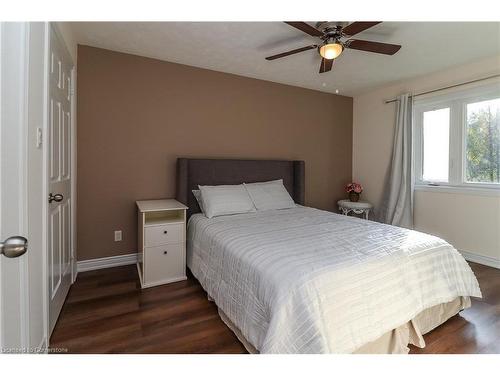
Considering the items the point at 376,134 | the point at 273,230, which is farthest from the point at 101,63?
the point at 376,134

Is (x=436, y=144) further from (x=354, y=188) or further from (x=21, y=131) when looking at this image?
(x=21, y=131)

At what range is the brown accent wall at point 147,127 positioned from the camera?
8.21 ft

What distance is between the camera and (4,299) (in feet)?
2.71

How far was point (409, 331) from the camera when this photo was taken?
1491 millimetres

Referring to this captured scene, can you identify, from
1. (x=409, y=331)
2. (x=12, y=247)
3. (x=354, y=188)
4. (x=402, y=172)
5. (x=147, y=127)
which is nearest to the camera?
(x=12, y=247)

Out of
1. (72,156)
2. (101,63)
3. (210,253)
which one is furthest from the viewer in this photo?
(101,63)

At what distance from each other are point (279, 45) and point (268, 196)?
1.58 m

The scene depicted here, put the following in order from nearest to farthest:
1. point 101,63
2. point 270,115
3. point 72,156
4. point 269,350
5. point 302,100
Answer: point 269,350
point 72,156
point 101,63
point 270,115
point 302,100

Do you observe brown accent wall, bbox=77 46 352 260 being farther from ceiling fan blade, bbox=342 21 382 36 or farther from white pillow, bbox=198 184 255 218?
ceiling fan blade, bbox=342 21 382 36

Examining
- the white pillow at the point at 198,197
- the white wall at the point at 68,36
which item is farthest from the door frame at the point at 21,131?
the white pillow at the point at 198,197

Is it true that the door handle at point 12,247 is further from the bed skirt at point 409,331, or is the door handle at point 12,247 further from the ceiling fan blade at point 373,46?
the ceiling fan blade at point 373,46

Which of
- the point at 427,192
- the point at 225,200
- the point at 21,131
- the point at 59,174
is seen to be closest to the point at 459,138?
the point at 427,192

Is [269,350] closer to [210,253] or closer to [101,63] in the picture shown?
[210,253]

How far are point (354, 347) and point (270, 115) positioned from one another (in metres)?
2.92
